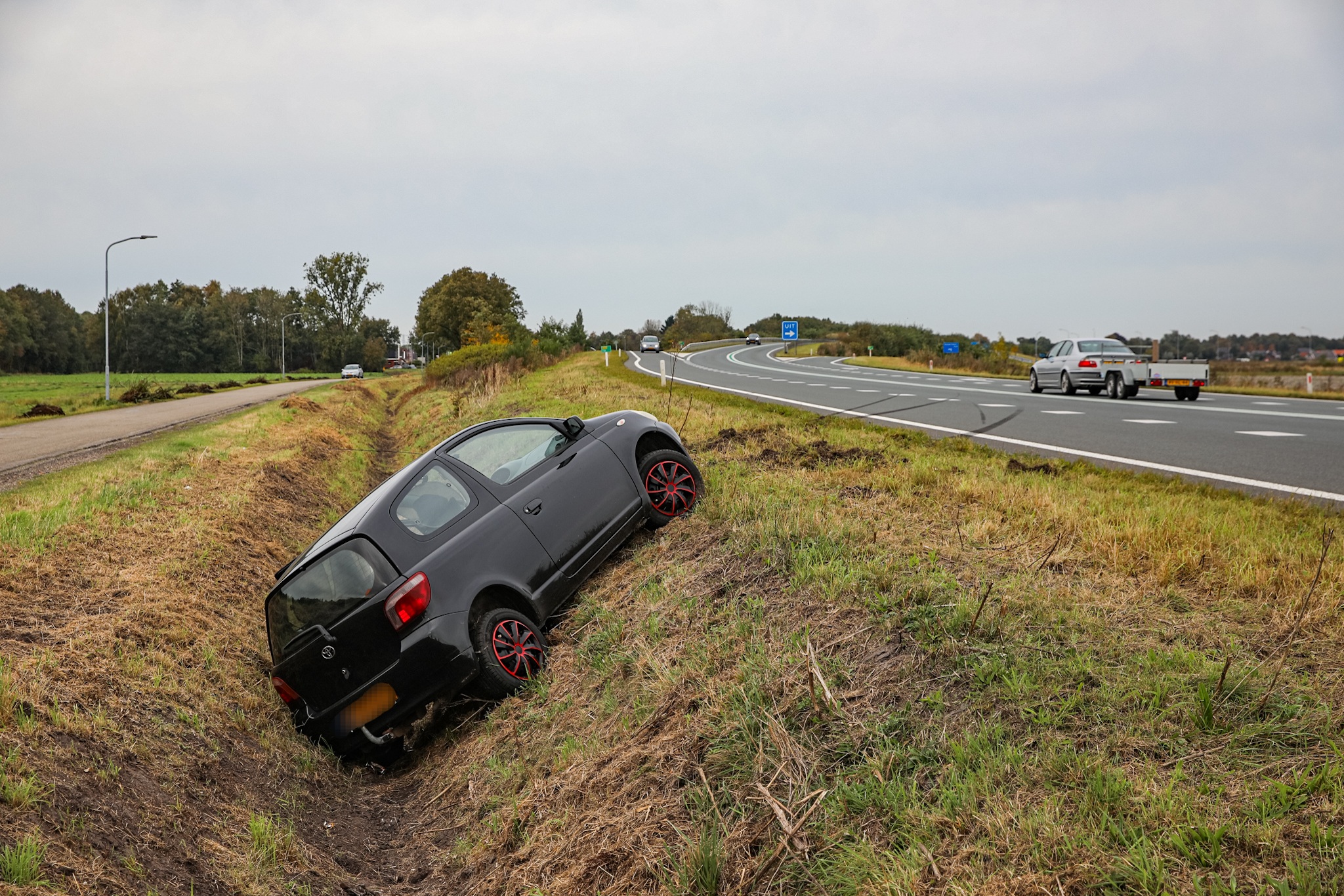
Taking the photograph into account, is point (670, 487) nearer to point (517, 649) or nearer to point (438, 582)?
point (517, 649)

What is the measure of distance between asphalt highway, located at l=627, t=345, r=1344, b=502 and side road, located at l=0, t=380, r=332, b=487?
438 inches

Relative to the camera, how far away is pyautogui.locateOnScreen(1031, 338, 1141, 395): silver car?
73.3 feet

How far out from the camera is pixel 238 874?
4.11 metres

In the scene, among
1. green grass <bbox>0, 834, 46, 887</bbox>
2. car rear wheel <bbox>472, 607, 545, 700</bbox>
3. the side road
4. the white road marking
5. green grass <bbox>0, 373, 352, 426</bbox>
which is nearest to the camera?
green grass <bbox>0, 834, 46, 887</bbox>

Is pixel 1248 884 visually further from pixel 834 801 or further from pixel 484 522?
pixel 484 522

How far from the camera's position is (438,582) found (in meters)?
5.62

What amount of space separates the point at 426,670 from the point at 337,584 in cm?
82

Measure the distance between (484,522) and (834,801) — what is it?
349 cm

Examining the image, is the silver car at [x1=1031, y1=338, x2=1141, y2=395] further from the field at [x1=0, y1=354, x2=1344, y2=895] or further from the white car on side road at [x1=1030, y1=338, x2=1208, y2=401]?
the field at [x1=0, y1=354, x2=1344, y2=895]

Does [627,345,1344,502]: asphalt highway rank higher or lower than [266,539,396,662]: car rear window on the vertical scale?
higher

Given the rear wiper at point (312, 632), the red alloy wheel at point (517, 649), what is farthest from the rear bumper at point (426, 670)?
the rear wiper at point (312, 632)

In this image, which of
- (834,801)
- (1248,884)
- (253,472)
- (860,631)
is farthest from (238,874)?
(253,472)

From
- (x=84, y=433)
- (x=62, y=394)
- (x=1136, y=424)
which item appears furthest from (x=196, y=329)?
(x=1136, y=424)

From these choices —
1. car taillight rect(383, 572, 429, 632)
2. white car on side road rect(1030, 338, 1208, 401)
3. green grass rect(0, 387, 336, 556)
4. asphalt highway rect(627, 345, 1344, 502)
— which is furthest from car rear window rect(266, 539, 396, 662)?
white car on side road rect(1030, 338, 1208, 401)
